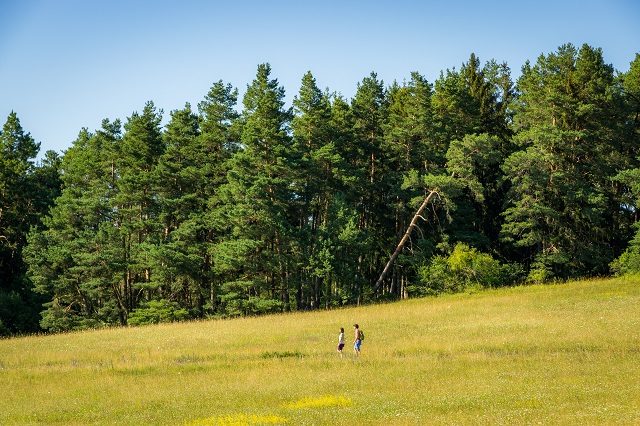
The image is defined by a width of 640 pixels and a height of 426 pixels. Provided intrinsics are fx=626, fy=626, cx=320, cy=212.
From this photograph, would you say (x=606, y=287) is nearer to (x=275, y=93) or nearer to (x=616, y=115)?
(x=616, y=115)

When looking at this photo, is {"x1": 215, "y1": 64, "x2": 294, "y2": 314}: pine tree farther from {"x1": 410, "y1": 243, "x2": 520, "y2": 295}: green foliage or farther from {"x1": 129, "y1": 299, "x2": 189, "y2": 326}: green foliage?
{"x1": 410, "y1": 243, "x2": 520, "y2": 295}: green foliage

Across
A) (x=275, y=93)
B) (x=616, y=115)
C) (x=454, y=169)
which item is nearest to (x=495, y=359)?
(x=454, y=169)

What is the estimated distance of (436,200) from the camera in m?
57.7

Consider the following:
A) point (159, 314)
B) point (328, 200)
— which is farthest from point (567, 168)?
point (159, 314)

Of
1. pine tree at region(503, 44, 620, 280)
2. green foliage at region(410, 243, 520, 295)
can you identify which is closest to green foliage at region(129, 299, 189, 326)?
green foliage at region(410, 243, 520, 295)

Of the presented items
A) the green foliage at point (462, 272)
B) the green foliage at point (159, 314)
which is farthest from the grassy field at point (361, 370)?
the green foliage at point (159, 314)

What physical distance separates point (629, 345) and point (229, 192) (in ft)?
112

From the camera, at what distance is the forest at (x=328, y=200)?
52.4 meters

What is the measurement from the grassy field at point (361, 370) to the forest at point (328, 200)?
1111 cm

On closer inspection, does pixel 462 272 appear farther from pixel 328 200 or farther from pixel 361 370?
pixel 361 370

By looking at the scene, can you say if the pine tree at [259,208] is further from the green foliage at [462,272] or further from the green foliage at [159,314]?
the green foliage at [462,272]

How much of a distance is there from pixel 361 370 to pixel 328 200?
116 ft

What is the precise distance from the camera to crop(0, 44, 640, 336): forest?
52375mm

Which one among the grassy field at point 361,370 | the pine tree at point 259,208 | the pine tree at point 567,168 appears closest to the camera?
the grassy field at point 361,370
